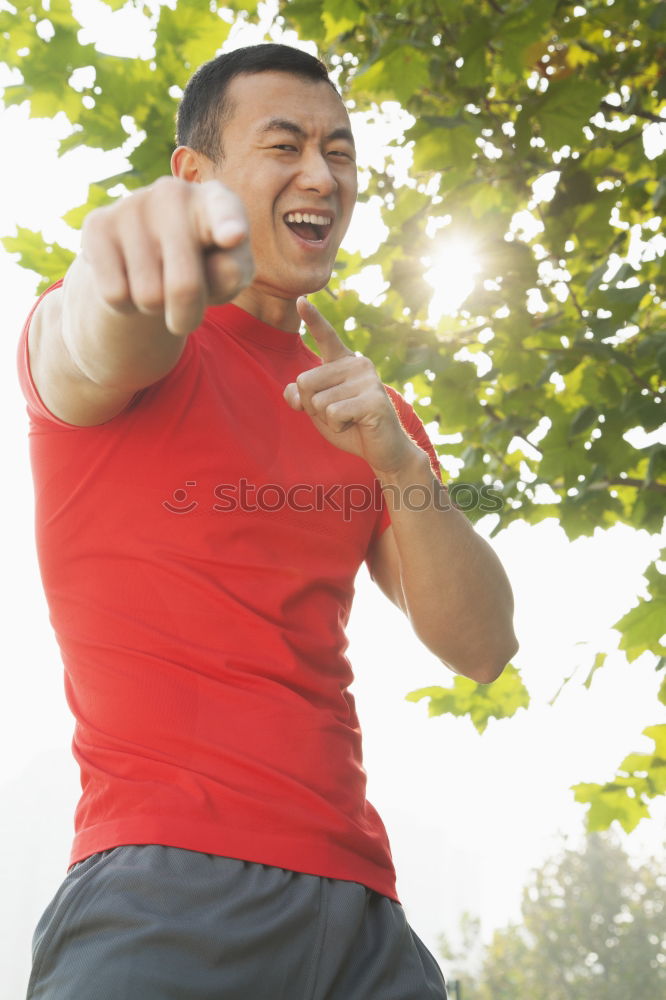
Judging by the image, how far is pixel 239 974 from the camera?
1026 millimetres

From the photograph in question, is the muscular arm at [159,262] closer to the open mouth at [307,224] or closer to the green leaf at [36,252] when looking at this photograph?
the open mouth at [307,224]

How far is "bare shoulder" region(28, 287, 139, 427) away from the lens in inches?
40.6

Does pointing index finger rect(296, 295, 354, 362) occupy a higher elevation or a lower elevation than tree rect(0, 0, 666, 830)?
lower

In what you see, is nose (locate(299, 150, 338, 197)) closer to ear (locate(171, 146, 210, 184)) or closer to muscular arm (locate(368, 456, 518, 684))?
ear (locate(171, 146, 210, 184))

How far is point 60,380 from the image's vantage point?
105 cm

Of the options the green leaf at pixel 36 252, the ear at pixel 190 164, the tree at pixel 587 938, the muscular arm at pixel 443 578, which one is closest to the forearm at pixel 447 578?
the muscular arm at pixel 443 578

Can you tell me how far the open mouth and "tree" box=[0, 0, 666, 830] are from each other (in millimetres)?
788

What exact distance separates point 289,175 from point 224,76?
9.5 inches

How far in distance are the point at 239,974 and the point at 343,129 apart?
1.16 m

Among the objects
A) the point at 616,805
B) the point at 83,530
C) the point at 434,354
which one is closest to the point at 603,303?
the point at 434,354

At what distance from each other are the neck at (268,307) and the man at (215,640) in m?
0.08

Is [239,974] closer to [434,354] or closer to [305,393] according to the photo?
[305,393]

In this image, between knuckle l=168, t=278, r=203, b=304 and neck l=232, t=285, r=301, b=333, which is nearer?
knuckle l=168, t=278, r=203, b=304

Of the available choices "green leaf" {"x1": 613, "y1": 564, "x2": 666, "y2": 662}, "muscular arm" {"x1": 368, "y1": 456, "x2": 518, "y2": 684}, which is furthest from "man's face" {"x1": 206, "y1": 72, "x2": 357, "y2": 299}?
"green leaf" {"x1": 613, "y1": 564, "x2": 666, "y2": 662}
